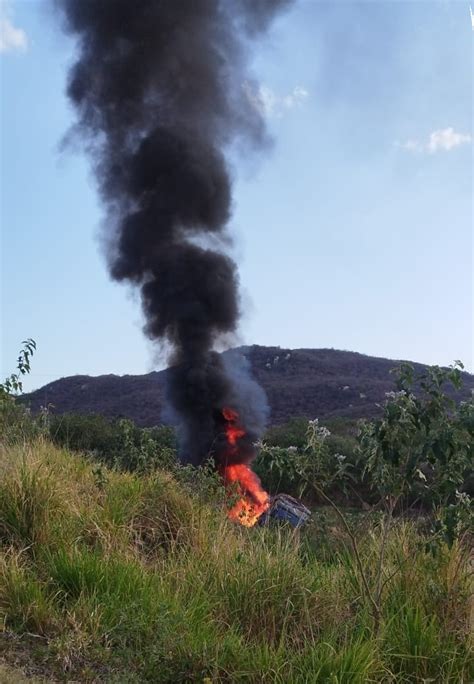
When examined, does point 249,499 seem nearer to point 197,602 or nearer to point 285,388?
point 197,602

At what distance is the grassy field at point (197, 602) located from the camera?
3902 mm

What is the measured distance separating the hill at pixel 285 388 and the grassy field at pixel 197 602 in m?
26.6

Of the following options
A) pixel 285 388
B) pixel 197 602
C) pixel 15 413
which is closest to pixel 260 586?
pixel 197 602

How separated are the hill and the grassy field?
26630 mm

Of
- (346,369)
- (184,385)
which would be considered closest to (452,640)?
(184,385)

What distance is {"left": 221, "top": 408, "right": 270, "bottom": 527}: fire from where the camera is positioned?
7.47 m

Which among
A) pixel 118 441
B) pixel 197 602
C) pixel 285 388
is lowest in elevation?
pixel 197 602

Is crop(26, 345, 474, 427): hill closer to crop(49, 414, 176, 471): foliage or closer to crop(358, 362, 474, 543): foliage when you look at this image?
crop(49, 414, 176, 471): foliage

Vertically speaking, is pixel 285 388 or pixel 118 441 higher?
pixel 285 388

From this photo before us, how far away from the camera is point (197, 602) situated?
15.4ft

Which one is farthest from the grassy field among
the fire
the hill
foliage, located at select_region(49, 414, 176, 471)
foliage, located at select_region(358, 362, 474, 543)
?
the hill

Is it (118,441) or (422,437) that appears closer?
(422,437)

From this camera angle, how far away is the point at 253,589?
4.79 meters

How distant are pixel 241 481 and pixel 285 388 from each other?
97.1 ft
